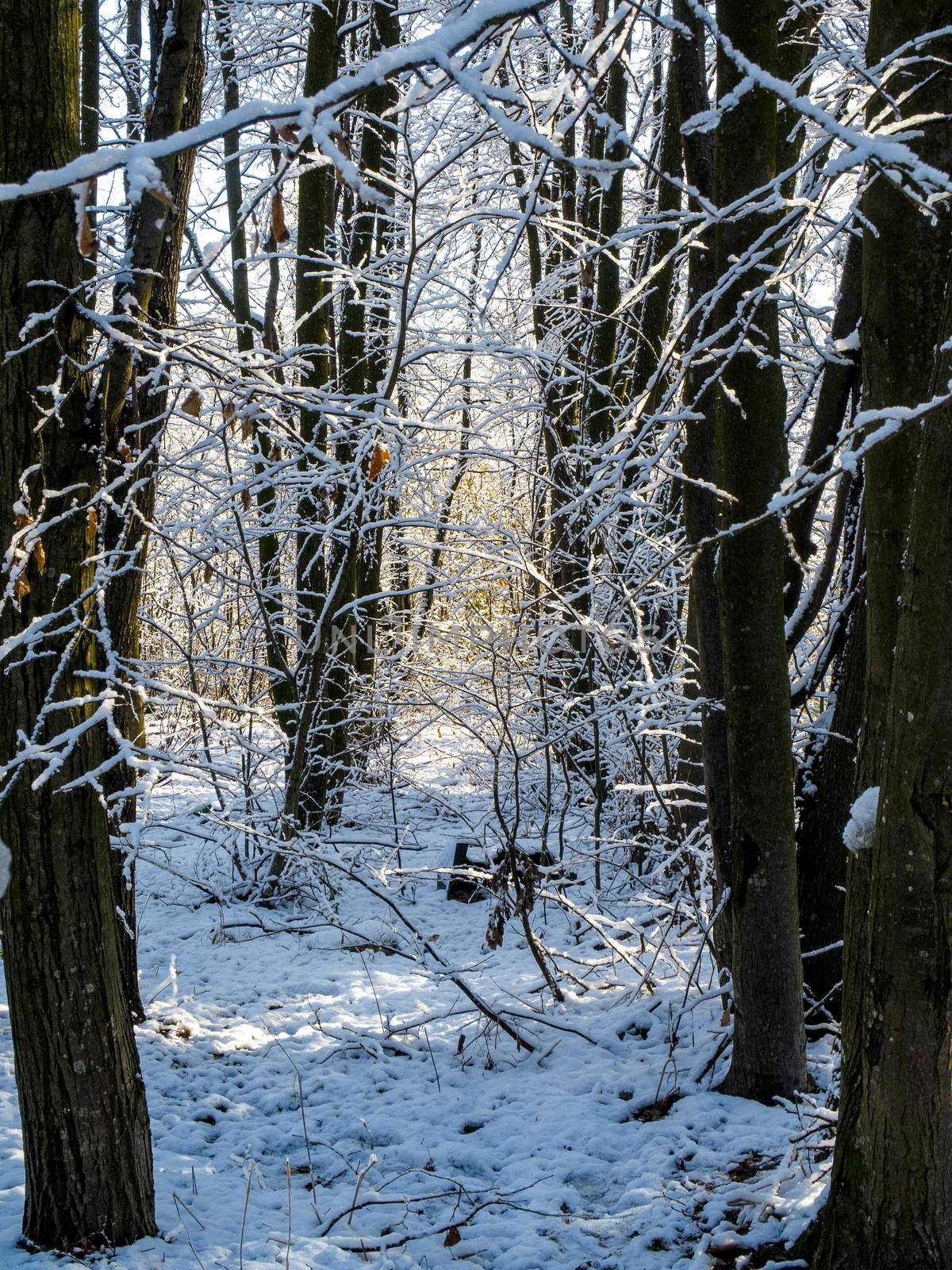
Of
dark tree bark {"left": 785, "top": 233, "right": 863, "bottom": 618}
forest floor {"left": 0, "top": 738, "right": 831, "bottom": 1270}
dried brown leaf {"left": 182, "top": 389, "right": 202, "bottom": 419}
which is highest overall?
dark tree bark {"left": 785, "top": 233, "right": 863, "bottom": 618}

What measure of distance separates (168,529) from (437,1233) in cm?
391

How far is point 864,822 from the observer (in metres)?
2.19

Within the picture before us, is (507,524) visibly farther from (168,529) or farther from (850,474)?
(850,474)

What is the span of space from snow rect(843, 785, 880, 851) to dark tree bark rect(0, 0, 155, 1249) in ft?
6.31

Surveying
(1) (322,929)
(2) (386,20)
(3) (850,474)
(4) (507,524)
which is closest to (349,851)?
(1) (322,929)

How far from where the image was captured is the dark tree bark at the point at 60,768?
103 inches

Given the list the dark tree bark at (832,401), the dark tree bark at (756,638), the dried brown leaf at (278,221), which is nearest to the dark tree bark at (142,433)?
the dried brown leaf at (278,221)

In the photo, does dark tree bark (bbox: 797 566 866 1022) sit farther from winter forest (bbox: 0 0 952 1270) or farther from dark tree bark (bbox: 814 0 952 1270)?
dark tree bark (bbox: 814 0 952 1270)

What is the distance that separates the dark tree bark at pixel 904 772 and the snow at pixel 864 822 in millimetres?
42

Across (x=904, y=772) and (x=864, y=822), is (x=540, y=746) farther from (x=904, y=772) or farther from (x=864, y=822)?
(x=904, y=772)

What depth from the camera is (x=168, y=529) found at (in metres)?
5.71

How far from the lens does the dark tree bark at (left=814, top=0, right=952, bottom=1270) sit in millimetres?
1976

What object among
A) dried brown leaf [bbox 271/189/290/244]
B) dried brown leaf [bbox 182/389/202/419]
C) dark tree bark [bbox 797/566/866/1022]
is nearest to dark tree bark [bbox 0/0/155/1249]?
dried brown leaf [bbox 182/389/202/419]

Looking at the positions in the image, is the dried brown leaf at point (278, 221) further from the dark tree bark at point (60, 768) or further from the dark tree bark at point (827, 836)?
the dark tree bark at point (827, 836)
